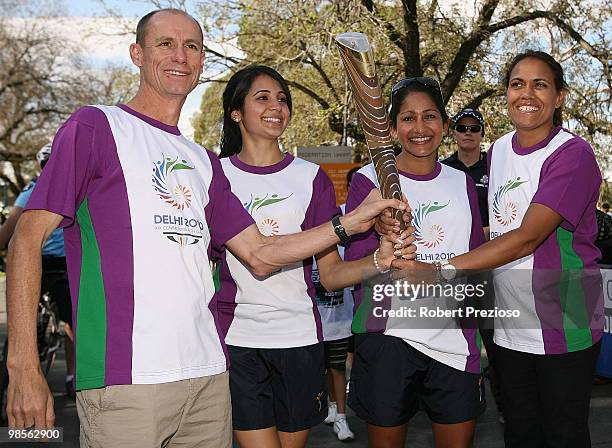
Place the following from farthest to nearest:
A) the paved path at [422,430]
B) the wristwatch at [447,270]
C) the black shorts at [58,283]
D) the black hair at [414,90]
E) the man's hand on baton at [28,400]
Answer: the black shorts at [58,283] → the paved path at [422,430] → the black hair at [414,90] → the wristwatch at [447,270] → the man's hand on baton at [28,400]

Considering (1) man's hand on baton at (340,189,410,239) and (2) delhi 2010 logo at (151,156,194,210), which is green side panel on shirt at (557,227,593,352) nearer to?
(1) man's hand on baton at (340,189,410,239)

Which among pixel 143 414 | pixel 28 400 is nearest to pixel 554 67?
pixel 143 414

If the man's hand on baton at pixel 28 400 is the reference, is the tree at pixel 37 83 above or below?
above

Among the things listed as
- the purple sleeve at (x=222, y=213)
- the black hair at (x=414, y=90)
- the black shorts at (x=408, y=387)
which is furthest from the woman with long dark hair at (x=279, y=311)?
the black hair at (x=414, y=90)

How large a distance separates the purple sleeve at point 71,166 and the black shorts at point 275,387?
1.25 metres

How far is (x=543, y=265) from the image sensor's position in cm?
330

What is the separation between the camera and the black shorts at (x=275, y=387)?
3332 millimetres

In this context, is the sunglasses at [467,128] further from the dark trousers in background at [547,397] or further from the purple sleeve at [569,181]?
the dark trousers in background at [547,397]

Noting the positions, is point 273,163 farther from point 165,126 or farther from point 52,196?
point 52,196

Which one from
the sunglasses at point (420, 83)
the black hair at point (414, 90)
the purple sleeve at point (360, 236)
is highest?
the sunglasses at point (420, 83)

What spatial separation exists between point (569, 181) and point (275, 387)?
1567mm

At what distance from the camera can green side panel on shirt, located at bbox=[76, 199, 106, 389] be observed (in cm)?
239

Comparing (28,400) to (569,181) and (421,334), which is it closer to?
(421,334)

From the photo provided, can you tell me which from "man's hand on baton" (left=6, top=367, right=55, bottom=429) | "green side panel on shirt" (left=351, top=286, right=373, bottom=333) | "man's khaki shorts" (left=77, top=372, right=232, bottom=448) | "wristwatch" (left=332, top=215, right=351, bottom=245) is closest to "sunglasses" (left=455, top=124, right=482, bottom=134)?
"green side panel on shirt" (left=351, top=286, right=373, bottom=333)
